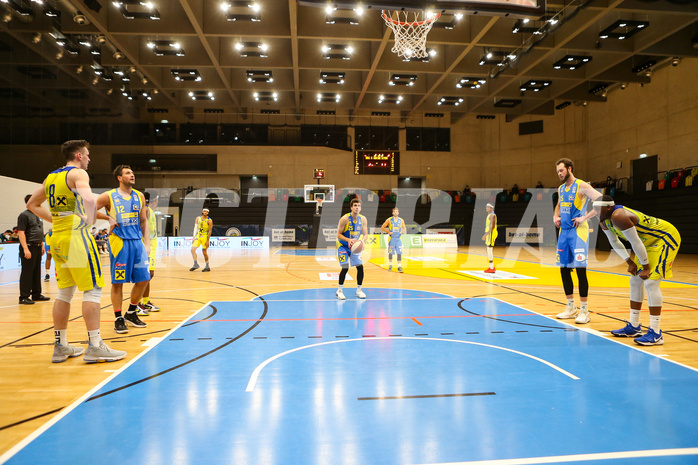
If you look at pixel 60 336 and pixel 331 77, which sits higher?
pixel 331 77

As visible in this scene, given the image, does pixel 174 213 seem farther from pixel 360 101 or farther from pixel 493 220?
pixel 493 220

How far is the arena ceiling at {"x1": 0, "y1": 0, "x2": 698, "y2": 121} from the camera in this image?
14703mm

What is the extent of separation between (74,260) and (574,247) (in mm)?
5973

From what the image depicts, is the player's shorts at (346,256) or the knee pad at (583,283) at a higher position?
the player's shorts at (346,256)

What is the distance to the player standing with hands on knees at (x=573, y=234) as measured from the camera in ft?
17.5

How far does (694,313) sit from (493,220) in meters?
5.79

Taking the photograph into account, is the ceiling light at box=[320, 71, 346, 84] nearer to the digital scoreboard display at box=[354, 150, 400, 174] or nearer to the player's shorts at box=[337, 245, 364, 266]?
the digital scoreboard display at box=[354, 150, 400, 174]

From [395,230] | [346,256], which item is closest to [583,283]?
[346,256]

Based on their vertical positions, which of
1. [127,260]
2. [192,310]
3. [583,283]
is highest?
[127,260]

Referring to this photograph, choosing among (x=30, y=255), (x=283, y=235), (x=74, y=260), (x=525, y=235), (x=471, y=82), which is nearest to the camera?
(x=74, y=260)

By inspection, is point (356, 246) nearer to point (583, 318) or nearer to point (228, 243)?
point (583, 318)

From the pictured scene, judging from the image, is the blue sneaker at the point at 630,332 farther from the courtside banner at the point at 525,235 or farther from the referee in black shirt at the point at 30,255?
the courtside banner at the point at 525,235

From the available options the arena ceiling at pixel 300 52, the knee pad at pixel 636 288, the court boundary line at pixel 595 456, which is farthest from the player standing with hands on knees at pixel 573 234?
the arena ceiling at pixel 300 52

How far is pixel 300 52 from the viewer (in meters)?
19.0
